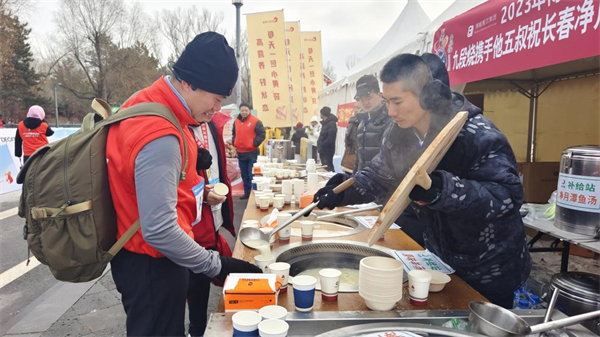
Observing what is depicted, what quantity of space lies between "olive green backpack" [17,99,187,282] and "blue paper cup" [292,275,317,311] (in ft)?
2.17

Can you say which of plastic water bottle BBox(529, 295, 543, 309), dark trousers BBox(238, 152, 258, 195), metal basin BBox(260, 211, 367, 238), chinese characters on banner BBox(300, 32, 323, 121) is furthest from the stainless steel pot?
chinese characters on banner BBox(300, 32, 323, 121)

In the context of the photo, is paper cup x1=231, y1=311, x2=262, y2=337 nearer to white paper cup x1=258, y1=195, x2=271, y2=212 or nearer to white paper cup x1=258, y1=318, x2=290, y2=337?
white paper cup x1=258, y1=318, x2=290, y2=337

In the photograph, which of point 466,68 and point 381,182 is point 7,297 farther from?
point 466,68

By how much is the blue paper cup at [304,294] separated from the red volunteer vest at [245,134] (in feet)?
21.4

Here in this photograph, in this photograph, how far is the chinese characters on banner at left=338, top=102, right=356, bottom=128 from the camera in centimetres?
824

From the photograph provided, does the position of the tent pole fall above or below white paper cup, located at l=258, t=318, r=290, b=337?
above

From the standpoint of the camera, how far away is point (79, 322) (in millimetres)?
3025

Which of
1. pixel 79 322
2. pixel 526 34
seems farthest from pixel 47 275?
pixel 526 34

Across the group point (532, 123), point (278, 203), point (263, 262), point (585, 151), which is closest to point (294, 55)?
point (532, 123)

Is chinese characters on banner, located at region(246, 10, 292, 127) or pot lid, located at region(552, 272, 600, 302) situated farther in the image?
chinese characters on banner, located at region(246, 10, 292, 127)

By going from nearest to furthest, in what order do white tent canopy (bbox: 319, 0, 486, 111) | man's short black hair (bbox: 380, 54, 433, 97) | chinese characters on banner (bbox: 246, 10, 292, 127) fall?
man's short black hair (bbox: 380, 54, 433, 97), white tent canopy (bbox: 319, 0, 486, 111), chinese characters on banner (bbox: 246, 10, 292, 127)

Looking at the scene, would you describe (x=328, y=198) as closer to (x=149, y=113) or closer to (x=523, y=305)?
(x=149, y=113)

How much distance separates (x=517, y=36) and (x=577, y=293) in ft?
6.05

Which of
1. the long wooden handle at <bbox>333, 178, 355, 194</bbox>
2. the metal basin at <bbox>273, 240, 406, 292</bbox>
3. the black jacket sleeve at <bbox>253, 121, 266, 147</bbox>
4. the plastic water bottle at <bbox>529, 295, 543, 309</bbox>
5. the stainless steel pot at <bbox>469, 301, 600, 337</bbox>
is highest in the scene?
the black jacket sleeve at <bbox>253, 121, 266, 147</bbox>
